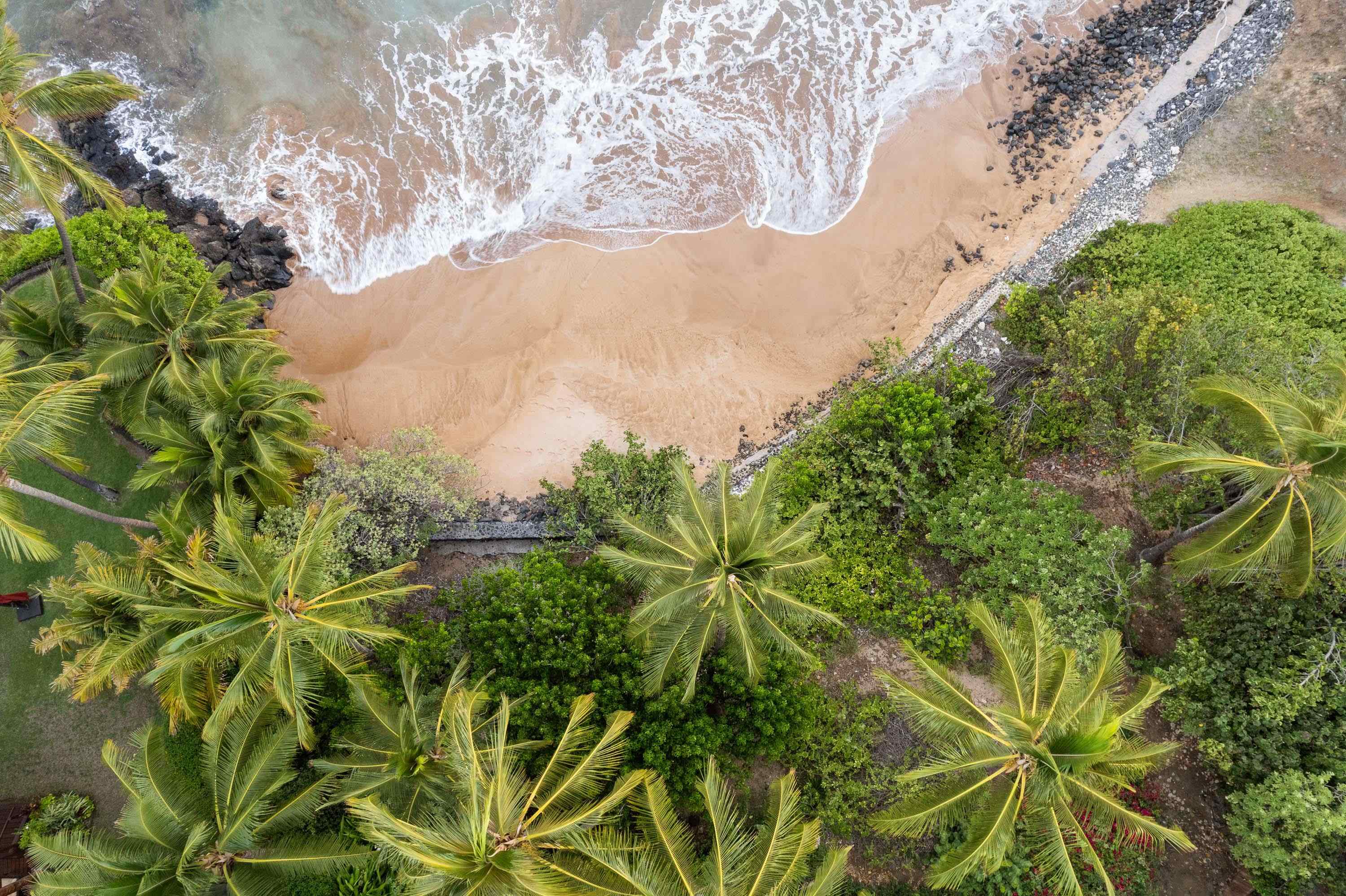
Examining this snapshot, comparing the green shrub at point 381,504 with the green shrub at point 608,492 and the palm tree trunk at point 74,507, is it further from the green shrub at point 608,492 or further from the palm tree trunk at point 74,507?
the palm tree trunk at point 74,507

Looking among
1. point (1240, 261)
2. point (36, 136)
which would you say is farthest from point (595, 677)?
point (1240, 261)

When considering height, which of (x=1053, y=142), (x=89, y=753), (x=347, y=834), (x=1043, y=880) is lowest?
(x=89, y=753)

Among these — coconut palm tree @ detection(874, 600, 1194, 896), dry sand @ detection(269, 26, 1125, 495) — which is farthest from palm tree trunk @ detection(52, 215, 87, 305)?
coconut palm tree @ detection(874, 600, 1194, 896)

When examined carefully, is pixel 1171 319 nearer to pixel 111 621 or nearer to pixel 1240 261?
pixel 1240 261

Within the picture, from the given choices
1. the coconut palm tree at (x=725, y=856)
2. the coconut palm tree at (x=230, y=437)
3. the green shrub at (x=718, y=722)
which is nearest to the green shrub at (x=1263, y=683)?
the green shrub at (x=718, y=722)

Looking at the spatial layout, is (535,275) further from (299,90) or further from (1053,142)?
(1053,142)

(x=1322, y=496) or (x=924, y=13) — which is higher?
(x=924, y=13)

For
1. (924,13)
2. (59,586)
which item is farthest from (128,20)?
(924,13)
